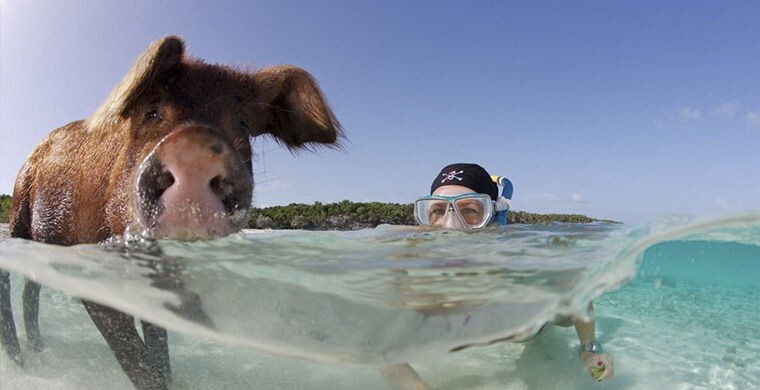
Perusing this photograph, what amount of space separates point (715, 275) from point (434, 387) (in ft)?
34.3

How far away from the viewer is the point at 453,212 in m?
5.28

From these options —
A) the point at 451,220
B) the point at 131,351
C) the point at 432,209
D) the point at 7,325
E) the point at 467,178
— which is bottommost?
the point at 7,325

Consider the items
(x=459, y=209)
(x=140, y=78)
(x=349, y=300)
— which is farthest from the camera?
(x=459, y=209)

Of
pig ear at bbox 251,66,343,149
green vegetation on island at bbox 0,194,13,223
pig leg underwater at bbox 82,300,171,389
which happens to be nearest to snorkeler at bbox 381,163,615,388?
pig ear at bbox 251,66,343,149

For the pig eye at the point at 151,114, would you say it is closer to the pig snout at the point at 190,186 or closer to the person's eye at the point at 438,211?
the pig snout at the point at 190,186

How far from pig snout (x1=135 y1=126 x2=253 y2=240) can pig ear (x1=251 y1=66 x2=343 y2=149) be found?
1.12 m

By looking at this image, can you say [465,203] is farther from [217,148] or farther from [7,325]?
[7,325]

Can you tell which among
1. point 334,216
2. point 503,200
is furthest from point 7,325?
point 334,216

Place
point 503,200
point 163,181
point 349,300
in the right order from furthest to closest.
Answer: point 503,200
point 349,300
point 163,181

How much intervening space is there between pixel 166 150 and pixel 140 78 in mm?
630

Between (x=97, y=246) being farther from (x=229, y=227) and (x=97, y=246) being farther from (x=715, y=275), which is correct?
(x=715, y=275)

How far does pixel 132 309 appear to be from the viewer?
9.62ft

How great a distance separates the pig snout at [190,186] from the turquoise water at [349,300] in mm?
401

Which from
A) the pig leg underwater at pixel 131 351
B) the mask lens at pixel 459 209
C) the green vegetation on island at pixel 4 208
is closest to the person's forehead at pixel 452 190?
the mask lens at pixel 459 209
